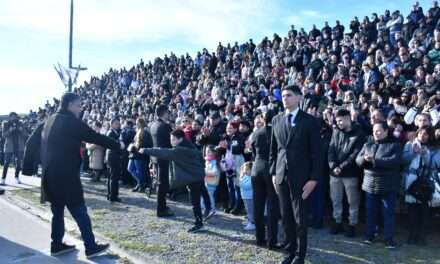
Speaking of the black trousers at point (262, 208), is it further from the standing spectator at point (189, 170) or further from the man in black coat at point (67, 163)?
the man in black coat at point (67, 163)

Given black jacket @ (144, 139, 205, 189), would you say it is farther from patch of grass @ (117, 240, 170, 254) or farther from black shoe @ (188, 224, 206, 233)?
patch of grass @ (117, 240, 170, 254)

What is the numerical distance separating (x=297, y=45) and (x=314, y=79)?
317 cm

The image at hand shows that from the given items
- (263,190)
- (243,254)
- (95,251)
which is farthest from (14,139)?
(243,254)

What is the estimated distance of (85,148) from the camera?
46.1ft

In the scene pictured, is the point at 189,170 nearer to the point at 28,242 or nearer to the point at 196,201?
the point at 196,201

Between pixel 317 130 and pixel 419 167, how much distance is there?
2113mm

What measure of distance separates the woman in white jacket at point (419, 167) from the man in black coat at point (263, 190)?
1883mm

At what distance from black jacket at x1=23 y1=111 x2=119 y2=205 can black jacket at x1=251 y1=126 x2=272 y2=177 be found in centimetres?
205

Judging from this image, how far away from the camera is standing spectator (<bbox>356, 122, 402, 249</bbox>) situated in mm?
6051

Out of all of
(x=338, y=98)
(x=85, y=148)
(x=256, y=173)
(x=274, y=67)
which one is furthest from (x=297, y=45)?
(x=256, y=173)

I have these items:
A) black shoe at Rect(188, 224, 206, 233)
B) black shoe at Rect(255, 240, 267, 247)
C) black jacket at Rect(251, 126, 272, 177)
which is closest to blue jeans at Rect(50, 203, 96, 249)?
black shoe at Rect(188, 224, 206, 233)

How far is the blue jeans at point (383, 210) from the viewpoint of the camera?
20.0 ft

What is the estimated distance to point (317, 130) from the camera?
4.98m

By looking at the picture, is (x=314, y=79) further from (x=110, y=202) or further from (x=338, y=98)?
(x=110, y=202)
